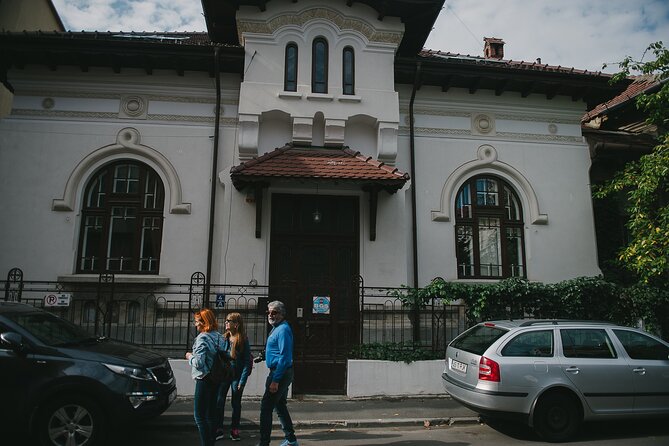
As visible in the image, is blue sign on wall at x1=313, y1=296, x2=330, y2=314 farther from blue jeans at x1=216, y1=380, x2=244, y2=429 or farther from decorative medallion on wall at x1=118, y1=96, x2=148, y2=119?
decorative medallion on wall at x1=118, y1=96, x2=148, y2=119

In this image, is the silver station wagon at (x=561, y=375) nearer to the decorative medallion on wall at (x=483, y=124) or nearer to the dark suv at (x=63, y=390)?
the dark suv at (x=63, y=390)

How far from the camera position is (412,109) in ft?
39.3

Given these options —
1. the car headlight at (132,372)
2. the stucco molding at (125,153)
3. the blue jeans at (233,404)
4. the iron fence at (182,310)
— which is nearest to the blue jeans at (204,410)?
the blue jeans at (233,404)

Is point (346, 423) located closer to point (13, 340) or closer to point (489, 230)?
point (13, 340)

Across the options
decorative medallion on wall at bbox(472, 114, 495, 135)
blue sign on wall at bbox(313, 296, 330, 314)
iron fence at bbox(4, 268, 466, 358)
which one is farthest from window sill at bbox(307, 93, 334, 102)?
blue sign on wall at bbox(313, 296, 330, 314)

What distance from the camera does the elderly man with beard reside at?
5699 mm

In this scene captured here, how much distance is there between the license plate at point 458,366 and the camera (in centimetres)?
715

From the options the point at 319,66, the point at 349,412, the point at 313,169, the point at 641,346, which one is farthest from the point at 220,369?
the point at 319,66

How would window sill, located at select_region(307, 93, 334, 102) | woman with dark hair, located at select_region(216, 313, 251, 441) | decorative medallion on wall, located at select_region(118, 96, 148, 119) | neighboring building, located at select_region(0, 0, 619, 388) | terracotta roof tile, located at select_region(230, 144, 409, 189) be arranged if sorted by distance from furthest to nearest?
decorative medallion on wall, located at select_region(118, 96, 148, 119), window sill, located at select_region(307, 93, 334, 102), neighboring building, located at select_region(0, 0, 619, 388), terracotta roof tile, located at select_region(230, 144, 409, 189), woman with dark hair, located at select_region(216, 313, 251, 441)

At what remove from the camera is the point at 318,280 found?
1068cm

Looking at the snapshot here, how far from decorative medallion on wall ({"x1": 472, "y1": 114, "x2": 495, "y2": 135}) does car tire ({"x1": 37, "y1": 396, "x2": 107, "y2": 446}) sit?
34.1ft

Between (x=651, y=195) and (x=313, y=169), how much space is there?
24.4 ft

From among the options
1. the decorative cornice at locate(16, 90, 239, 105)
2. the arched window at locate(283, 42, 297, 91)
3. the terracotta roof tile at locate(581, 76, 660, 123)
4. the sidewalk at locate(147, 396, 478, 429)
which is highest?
the terracotta roof tile at locate(581, 76, 660, 123)

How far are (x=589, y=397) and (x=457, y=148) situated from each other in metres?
6.94
